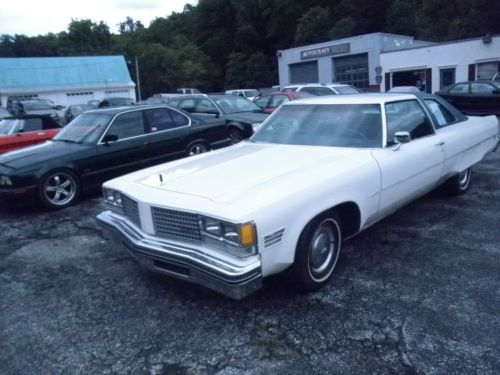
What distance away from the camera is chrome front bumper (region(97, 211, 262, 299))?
9.54ft

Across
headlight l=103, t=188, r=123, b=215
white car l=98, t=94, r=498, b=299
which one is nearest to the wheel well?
white car l=98, t=94, r=498, b=299

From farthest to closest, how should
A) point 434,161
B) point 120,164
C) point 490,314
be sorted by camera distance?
point 120,164
point 434,161
point 490,314

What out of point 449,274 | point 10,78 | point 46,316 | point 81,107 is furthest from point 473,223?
point 10,78

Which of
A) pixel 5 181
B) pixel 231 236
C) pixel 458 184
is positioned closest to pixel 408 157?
pixel 458 184

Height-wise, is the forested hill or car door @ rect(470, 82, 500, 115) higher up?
the forested hill

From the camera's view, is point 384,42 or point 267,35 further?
point 267,35

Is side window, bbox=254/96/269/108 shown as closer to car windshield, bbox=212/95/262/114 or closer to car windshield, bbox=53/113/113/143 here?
car windshield, bbox=212/95/262/114

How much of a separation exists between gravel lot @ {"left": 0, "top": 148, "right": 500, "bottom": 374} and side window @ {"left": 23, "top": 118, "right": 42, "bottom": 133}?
212 inches

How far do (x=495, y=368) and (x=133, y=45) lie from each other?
69.6 meters

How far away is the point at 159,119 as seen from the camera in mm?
7859

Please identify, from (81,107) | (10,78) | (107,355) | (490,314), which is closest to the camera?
(107,355)

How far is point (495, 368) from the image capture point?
2576mm

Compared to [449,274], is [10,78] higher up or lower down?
higher up

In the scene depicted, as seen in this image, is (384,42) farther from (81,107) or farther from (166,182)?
(166,182)
